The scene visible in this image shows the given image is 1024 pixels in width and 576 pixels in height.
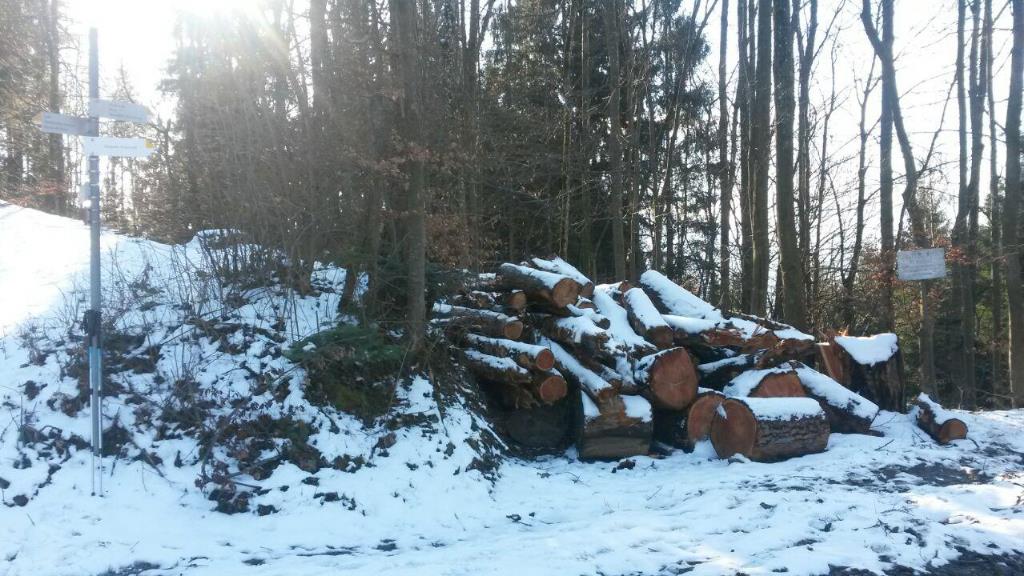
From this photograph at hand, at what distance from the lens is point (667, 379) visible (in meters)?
8.84

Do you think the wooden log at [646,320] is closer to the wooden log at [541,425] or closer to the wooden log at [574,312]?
the wooden log at [574,312]

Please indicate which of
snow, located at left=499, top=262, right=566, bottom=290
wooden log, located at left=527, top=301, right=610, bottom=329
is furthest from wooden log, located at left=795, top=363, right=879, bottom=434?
snow, located at left=499, top=262, right=566, bottom=290

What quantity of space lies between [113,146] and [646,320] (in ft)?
21.0

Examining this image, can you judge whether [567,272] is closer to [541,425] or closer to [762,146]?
[541,425]

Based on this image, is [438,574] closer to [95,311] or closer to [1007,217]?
[95,311]

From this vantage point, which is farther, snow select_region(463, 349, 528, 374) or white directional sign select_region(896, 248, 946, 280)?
white directional sign select_region(896, 248, 946, 280)

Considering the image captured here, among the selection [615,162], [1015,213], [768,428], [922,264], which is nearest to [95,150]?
[768,428]

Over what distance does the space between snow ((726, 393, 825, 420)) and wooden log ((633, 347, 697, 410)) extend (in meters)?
0.73

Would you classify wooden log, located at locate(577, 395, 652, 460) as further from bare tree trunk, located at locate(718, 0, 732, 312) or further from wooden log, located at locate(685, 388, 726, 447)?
bare tree trunk, located at locate(718, 0, 732, 312)

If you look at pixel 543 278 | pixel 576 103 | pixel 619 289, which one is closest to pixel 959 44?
pixel 576 103

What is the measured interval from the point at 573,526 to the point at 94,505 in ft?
12.6

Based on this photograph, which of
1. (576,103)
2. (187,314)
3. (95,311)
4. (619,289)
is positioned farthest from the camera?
(576,103)

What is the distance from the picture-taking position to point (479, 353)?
30.2 feet

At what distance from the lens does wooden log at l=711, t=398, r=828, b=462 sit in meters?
8.29
